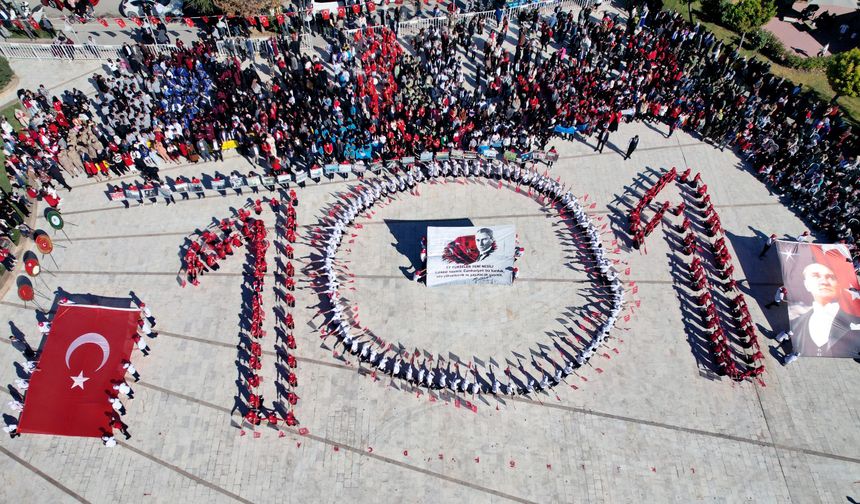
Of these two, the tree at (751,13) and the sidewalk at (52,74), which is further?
the tree at (751,13)

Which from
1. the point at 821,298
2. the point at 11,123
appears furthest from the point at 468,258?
the point at 11,123

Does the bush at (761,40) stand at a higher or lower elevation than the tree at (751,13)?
lower

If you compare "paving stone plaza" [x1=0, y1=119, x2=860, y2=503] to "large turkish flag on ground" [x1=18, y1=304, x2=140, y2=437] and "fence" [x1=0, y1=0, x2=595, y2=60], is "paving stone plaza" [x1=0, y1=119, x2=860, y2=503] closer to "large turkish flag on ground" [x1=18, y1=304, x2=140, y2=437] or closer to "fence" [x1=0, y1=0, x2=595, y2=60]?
"large turkish flag on ground" [x1=18, y1=304, x2=140, y2=437]

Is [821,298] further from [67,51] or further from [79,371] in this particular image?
[67,51]

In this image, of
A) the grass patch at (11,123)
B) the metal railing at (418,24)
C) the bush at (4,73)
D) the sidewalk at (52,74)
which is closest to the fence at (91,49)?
the sidewalk at (52,74)

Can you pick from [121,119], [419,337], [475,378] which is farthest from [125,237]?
[475,378]

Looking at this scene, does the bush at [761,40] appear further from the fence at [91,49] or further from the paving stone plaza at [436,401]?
the fence at [91,49]
